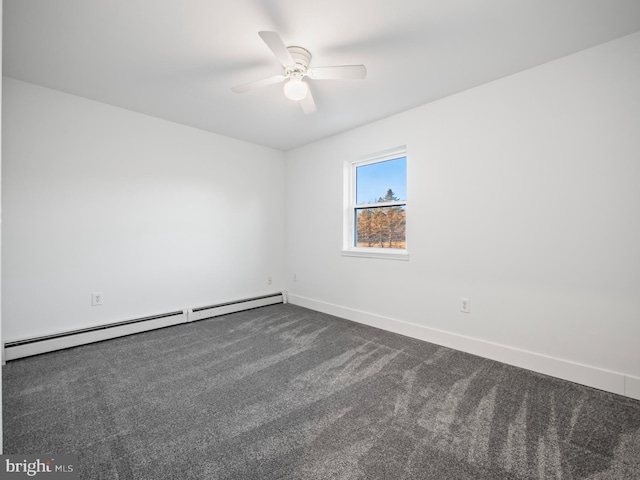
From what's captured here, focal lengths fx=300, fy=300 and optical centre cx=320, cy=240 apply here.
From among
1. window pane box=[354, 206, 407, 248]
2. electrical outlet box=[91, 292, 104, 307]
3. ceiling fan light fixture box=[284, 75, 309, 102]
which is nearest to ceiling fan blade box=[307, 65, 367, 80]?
ceiling fan light fixture box=[284, 75, 309, 102]

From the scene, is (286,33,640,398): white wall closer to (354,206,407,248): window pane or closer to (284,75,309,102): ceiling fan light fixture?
(354,206,407,248): window pane

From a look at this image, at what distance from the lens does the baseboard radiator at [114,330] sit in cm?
252

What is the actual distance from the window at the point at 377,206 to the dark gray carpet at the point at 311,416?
1202 millimetres

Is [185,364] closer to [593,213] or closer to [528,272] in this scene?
[528,272]

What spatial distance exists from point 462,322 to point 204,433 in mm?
2235

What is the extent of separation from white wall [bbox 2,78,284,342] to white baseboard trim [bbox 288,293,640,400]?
6.44 ft

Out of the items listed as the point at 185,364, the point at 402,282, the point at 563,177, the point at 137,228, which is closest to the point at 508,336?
the point at 402,282

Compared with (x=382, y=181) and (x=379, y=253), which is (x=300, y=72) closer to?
(x=382, y=181)

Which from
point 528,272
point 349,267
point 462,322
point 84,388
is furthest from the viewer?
point 349,267

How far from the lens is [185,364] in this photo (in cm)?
245

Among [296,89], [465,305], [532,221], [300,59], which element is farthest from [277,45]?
[465,305]

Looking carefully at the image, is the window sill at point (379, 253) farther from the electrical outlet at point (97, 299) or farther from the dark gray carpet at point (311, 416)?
the electrical outlet at point (97, 299)
